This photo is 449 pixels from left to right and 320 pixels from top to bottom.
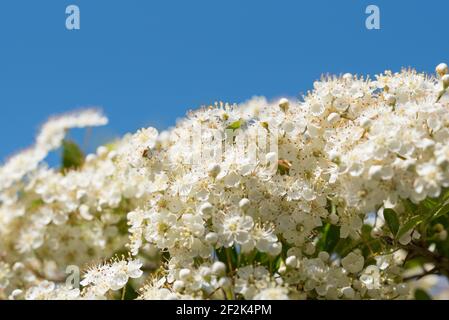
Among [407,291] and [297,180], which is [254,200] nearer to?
[297,180]

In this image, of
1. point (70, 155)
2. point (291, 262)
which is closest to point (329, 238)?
point (291, 262)

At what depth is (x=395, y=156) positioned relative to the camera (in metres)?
2.85

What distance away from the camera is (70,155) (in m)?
5.04

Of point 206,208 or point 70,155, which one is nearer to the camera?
point 206,208

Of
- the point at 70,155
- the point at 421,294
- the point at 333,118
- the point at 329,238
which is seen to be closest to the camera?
the point at 333,118

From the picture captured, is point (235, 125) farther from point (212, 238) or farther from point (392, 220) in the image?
point (392, 220)

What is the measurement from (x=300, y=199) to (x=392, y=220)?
398 mm

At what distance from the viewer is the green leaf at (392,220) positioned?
10.2ft

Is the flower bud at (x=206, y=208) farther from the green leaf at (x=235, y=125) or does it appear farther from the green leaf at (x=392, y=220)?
the green leaf at (x=392, y=220)

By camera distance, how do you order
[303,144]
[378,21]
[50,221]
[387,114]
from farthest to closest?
[50,221], [378,21], [303,144], [387,114]

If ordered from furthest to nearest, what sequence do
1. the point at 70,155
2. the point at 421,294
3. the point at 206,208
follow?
the point at 70,155 → the point at 421,294 → the point at 206,208

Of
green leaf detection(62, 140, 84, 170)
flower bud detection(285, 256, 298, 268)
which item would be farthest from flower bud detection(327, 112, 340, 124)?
green leaf detection(62, 140, 84, 170)
